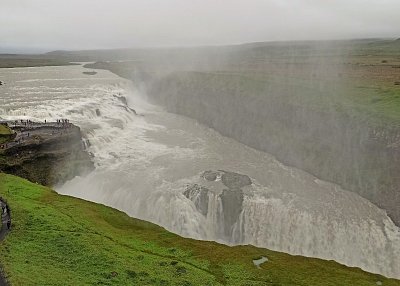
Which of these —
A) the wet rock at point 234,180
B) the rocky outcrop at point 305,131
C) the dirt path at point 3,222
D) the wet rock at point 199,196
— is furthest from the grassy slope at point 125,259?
the rocky outcrop at point 305,131

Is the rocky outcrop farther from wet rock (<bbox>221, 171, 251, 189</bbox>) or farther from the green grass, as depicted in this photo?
the green grass

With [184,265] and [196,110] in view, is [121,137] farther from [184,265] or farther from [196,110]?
[184,265]

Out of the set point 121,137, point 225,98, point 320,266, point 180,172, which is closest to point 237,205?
point 180,172

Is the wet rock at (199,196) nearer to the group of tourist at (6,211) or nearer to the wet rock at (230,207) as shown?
the wet rock at (230,207)

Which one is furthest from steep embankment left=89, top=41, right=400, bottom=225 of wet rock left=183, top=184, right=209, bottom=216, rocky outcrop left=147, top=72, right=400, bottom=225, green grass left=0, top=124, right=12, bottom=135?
green grass left=0, top=124, right=12, bottom=135

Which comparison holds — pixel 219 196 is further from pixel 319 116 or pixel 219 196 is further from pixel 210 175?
pixel 319 116

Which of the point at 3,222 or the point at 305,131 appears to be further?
the point at 305,131

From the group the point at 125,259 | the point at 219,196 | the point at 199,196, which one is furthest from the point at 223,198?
the point at 125,259
